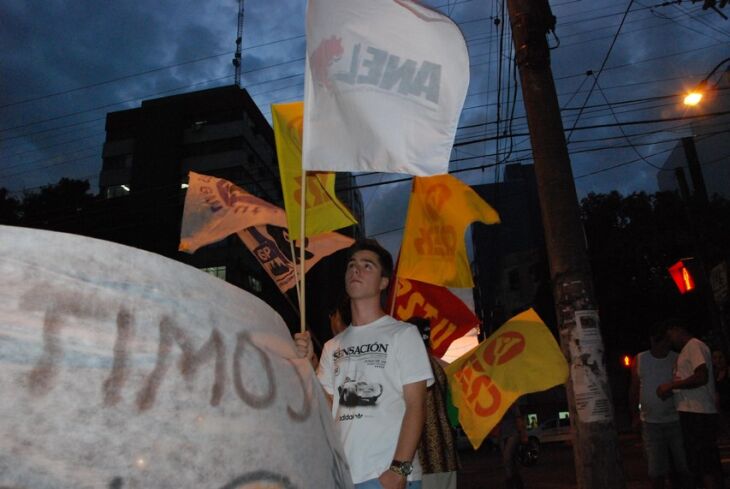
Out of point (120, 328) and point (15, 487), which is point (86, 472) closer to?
point (15, 487)

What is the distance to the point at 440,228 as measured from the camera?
159 inches

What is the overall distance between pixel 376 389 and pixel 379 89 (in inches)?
50.6

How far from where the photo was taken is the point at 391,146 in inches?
98.2

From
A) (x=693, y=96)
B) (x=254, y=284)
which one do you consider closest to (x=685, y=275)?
(x=693, y=96)

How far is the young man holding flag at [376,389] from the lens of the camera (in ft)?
7.30

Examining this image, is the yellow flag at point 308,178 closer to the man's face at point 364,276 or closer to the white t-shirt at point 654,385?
the man's face at point 364,276

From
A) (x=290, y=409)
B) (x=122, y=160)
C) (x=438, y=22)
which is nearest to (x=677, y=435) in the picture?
(x=438, y=22)

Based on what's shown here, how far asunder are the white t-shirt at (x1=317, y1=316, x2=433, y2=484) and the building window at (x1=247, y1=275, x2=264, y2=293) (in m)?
32.9

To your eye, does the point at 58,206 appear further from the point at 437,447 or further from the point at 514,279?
the point at 514,279

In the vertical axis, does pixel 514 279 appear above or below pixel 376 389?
above

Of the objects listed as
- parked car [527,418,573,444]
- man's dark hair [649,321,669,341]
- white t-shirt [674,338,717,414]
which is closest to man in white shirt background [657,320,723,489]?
white t-shirt [674,338,717,414]

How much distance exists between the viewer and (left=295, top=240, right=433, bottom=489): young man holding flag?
222cm

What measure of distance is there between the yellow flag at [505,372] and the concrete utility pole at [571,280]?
0.31 metres

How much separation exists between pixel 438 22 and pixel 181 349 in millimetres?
2197
